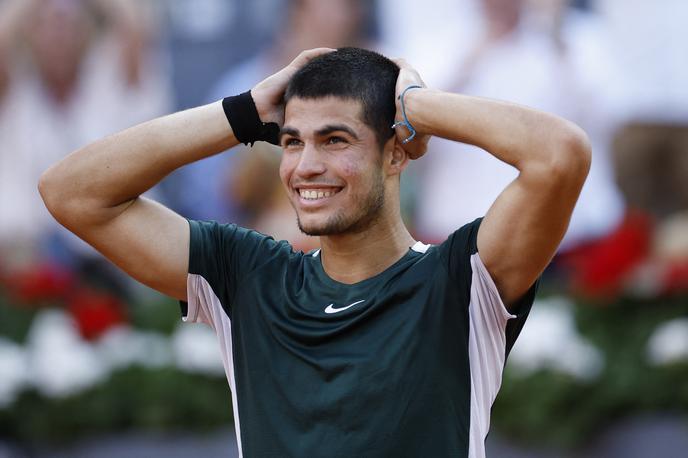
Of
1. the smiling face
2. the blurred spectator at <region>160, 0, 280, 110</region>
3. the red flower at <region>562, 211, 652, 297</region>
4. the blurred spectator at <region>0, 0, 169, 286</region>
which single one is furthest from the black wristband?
the blurred spectator at <region>0, 0, 169, 286</region>

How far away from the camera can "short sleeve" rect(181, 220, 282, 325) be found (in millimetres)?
3709

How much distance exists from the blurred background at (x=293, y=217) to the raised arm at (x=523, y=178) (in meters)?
3.20

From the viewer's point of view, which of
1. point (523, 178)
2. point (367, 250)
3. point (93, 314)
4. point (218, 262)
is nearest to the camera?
point (523, 178)

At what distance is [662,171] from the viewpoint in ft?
26.0

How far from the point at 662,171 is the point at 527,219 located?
16.2ft

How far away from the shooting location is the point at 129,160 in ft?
12.0

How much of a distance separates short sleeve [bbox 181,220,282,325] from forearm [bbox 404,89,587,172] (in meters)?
0.67

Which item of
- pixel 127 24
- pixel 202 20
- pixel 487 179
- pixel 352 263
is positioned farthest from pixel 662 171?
pixel 352 263

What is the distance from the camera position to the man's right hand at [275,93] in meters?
3.67

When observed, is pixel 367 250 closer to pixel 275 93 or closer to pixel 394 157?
pixel 394 157

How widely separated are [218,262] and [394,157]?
64 centimetres

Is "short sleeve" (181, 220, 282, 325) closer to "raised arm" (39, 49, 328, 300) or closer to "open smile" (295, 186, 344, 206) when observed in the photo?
"raised arm" (39, 49, 328, 300)

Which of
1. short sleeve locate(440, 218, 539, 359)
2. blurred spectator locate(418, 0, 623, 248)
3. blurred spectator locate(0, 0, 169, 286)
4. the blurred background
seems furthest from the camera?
blurred spectator locate(0, 0, 169, 286)

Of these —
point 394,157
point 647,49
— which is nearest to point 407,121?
point 394,157
